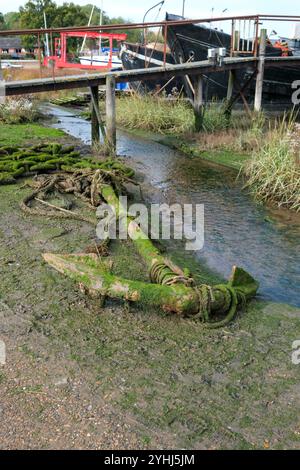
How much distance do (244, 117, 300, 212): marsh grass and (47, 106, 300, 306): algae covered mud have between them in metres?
0.29

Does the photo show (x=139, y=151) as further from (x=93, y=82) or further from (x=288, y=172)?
(x=288, y=172)

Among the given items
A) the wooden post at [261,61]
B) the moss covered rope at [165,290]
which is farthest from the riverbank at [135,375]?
the wooden post at [261,61]

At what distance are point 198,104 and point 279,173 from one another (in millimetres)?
5912

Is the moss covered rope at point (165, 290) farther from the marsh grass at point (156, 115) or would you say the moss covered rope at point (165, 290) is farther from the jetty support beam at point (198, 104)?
the marsh grass at point (156, 115)

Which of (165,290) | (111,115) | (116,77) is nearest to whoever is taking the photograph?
(165,290)

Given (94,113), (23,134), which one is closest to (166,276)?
(94,113)

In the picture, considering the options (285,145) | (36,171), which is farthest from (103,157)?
(285,145)

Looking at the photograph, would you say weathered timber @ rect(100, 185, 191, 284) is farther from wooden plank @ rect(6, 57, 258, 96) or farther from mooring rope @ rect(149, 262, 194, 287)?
wooden plank @ rect(6, 57, 258, 96)

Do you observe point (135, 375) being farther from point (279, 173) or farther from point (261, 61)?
point (261, 61)

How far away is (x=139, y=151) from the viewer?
1276 centimetres

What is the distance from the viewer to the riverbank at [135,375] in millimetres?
3027

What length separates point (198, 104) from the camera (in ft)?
45.6

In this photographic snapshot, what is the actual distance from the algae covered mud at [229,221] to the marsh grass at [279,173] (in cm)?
29

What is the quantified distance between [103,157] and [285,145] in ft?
13.8
